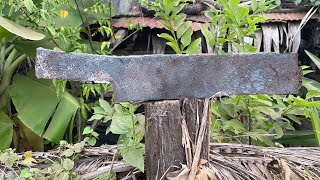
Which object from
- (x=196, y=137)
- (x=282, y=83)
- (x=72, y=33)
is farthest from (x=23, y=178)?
(x=72, y=33)

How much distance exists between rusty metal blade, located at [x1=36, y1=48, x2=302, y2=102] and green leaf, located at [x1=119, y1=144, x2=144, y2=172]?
0.19m

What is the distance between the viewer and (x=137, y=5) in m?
3.29

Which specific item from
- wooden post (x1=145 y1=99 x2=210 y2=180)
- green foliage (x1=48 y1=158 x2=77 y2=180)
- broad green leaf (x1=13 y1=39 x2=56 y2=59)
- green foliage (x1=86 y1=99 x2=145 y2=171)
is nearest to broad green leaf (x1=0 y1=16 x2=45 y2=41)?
broad green leaf (x1=13 y1=39 x2=56 y2=59)

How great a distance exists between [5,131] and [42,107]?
30 centimetres

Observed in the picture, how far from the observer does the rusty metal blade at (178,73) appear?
88 cm

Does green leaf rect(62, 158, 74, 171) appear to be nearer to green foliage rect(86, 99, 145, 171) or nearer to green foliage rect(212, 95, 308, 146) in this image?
green foliage rect(86, 99, 145, 171)

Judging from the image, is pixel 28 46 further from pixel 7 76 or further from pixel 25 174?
pixel 25 174

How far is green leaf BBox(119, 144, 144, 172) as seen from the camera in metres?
0.98

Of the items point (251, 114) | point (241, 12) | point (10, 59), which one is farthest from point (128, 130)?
point (10, 59)

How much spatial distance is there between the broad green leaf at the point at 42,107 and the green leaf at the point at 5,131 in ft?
0.45

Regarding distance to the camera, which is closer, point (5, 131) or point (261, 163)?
point (261, 163)

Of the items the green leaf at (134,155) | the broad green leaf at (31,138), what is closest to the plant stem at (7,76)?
the broad green leaf at (31,138)

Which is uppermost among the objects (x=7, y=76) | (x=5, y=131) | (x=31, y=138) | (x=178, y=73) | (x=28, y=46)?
(x=178, y=73)

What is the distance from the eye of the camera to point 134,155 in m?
1.01
